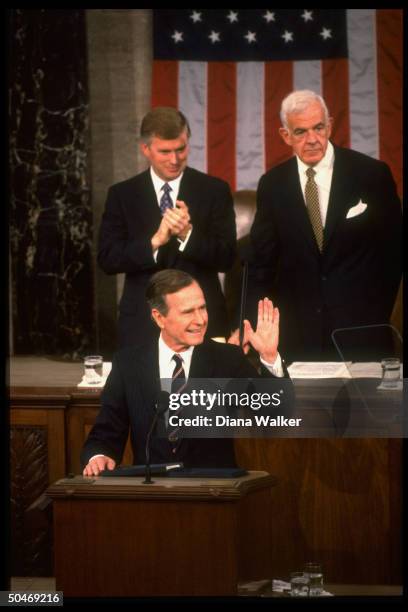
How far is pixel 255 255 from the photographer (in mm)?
5449

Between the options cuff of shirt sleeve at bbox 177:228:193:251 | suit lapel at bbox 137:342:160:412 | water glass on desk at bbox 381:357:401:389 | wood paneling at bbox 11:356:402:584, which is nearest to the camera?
suit lapel at bbox 137:342:160:412

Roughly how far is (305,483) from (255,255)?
1247 millimetres

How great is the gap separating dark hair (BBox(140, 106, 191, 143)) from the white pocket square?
32.0 inches

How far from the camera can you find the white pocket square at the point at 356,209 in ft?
17.3

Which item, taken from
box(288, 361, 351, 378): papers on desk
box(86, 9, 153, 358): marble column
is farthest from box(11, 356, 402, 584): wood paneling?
box(86, 9, 153, 358): marble column

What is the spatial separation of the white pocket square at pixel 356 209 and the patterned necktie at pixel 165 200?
0.82 metres

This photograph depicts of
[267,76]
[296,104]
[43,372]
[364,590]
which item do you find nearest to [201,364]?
[364,590]

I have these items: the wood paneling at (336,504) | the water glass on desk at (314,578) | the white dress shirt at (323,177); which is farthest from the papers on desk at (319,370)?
the water glass on desk at (314,578)

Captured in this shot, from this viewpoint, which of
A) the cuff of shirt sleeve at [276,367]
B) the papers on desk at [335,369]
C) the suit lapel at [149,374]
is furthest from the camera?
the papers on desk at [335,369]

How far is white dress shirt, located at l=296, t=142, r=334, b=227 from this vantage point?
17.3 feet

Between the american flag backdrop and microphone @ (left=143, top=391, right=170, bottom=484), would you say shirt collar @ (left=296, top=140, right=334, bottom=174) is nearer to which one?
the american flag backdrop

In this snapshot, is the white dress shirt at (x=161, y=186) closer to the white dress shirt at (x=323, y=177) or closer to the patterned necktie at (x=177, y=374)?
the white dress shirt at (x=323, y=177)

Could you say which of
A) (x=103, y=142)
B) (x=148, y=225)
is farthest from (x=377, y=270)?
(x=103, y=142)

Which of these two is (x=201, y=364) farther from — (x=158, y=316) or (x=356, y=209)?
(x=356, y=209)
